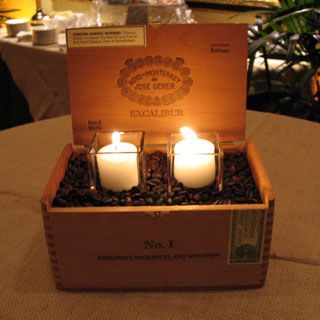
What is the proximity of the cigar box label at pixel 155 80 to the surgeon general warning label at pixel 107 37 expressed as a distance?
3 centimetres

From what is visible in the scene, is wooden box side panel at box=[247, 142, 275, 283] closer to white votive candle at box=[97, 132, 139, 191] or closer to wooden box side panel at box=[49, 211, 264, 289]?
wooden box side panel at box=[49, 211, 264, 289]

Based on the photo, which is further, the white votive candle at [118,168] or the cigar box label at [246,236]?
the white votive candle at [118,168]

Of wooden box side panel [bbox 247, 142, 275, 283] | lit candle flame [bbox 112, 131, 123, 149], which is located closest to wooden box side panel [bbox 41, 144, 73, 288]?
lit candle flame [bbox 112, 131, 123, 149]

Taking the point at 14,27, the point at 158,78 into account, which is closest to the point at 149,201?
the point at 158,78

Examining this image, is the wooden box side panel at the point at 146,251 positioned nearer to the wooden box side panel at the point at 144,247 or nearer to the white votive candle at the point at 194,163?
the wooden box side panel at the point at 144,247

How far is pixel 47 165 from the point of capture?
1072 millimetres

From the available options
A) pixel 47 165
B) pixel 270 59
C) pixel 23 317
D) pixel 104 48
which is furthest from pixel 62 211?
pixel 270 59

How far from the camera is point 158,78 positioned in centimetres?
84

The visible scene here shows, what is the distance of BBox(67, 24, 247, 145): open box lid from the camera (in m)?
0.80

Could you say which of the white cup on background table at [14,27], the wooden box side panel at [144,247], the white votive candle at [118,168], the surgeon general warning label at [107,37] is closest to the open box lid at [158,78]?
the surgeon general warning label at [107,37]

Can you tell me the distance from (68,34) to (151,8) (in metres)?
1.88

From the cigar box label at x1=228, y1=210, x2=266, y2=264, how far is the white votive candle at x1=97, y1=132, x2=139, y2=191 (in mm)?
233

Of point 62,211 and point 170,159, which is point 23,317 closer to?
point 62,211

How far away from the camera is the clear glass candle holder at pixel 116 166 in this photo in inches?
30.0
